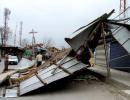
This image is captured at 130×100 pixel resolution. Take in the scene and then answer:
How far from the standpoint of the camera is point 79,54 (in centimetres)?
1756

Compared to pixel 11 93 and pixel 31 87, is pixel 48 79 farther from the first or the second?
pixel 11 93

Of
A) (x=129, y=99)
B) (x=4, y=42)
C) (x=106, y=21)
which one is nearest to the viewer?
(x=129, y=99)

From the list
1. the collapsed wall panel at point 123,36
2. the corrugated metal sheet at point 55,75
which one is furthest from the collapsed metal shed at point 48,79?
the collapsed wall panel at point 123,36

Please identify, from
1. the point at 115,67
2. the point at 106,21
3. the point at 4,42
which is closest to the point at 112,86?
the point at 106,21

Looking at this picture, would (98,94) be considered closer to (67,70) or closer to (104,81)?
(67,70)

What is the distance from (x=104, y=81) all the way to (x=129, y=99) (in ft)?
24.4

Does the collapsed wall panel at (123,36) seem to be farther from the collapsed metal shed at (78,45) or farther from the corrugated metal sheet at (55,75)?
the corrugated metal sheet at (55,75)

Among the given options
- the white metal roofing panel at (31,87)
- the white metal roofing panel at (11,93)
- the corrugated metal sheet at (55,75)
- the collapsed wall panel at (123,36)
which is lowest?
the white metal roofing panel at (11,93)

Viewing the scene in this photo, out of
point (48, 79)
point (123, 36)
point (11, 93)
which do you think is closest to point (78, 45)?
point (123, 36)

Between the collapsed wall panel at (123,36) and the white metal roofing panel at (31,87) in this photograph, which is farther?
the collapsed wall panel at (123,36)

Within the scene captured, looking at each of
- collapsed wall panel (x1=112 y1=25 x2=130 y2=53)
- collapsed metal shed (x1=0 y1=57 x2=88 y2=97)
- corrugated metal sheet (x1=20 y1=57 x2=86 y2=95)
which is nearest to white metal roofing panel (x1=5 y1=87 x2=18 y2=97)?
collapsed metal shed (x1=0 y1=57 x2=88 y2=97)

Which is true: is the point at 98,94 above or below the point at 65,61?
below

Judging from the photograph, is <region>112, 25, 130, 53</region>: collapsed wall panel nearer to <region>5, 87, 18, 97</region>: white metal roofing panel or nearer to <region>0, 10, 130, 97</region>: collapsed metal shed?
<region>0, 10, 130, 97</region>: collapsed metal shed

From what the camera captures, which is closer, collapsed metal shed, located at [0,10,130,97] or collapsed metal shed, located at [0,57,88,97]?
collapsed metal shed, located at [0,57,88,97]
